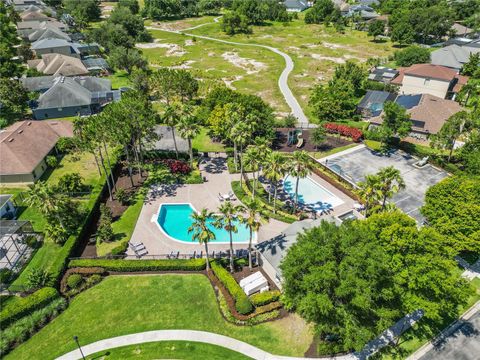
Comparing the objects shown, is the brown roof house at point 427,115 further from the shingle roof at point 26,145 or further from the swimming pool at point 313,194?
the shingle roof at point 26,145

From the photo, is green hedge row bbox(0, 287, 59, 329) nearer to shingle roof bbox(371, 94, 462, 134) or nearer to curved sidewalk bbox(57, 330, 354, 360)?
curved sidewalk bbox(57, 330, 354, 360)

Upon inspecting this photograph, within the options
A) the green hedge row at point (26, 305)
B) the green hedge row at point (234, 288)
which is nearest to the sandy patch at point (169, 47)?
the green hedge row at point (234, 288)

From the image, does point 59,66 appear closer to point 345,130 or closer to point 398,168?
point 345,130

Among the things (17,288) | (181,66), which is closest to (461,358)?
(17,288)

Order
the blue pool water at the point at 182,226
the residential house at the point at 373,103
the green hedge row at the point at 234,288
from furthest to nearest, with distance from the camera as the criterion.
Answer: the residential house at the point at 373,103
the blue pool water at the point at 182,226
the green hedge row at the point at 234,288

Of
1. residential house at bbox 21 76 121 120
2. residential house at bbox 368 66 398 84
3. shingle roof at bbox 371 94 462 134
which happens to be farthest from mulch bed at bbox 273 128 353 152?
residential house at bbox 21 76 121 120

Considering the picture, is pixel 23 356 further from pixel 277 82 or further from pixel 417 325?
pixel 277 82
